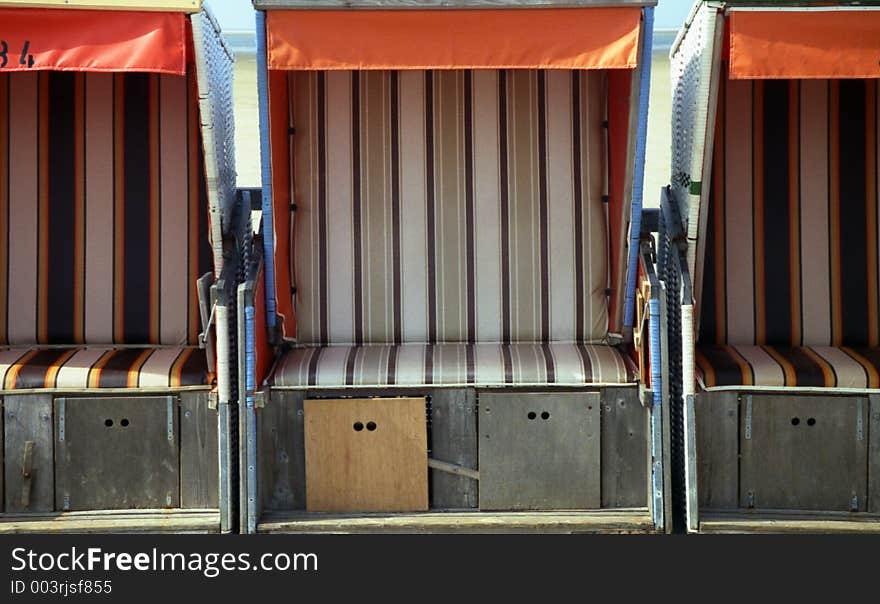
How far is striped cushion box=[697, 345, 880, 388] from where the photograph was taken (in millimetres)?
4805

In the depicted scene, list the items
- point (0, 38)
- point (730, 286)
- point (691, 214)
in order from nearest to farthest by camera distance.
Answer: point (0, 38) < point (691, 214) < point (730, 286)

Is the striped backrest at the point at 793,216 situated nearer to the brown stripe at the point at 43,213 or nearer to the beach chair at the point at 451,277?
the beach chair at the point at 451,277

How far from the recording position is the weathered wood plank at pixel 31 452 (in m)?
4.87

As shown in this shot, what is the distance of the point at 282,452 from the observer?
4984 mm

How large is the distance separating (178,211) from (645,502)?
236cm

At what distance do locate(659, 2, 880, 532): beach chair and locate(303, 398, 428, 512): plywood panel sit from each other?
3.53ft

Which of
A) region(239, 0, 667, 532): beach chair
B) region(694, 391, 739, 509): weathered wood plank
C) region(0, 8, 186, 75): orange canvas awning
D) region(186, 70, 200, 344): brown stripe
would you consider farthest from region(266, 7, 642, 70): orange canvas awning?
region(694, 391, 739, 509): weathered wood plank

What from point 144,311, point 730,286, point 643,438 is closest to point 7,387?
point 144,311

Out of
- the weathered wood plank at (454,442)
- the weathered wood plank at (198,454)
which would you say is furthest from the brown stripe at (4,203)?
the weathered wood plank at (454,442)

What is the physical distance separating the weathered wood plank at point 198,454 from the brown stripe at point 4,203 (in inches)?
42.3

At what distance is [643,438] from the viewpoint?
4.95 metres

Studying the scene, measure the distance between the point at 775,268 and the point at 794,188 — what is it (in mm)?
357

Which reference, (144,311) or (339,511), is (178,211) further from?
(339,511)

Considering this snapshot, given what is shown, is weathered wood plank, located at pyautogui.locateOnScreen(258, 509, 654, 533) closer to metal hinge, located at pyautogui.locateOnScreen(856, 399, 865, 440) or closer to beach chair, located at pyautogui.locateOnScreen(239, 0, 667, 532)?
beach chair, located at pyautogui.locateOnScreen(239, 0, 667, 532)
